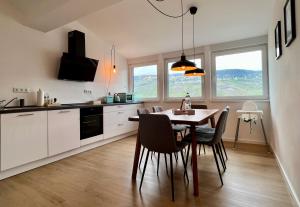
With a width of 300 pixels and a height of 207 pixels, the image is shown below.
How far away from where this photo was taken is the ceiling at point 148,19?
2705mm

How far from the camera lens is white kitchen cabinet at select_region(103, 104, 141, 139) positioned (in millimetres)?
3934

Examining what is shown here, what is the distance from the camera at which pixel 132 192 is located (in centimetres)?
194

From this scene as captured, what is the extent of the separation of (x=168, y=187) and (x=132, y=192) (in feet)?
1.35

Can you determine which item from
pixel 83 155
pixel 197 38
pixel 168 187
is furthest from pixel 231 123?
pixel 83 155

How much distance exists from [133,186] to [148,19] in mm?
2988

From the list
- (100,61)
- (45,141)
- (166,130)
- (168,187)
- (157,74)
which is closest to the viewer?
(166,130)

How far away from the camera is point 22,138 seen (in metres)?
2.46

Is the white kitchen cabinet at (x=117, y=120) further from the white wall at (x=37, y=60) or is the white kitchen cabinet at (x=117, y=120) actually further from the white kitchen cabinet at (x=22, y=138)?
the white kitchen cabinet at (x=22, y=138)

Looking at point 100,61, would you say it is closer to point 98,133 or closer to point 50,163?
point 98,133

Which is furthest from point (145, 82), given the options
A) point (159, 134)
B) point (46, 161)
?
point (159, 134)

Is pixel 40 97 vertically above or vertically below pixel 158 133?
above

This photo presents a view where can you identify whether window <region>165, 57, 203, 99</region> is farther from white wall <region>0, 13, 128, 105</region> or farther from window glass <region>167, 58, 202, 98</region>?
white wall <region>0, 13, 128, 105</region>

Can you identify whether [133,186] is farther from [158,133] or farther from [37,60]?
[37,60]

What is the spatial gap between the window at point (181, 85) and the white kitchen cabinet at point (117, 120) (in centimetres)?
109
